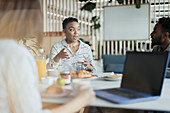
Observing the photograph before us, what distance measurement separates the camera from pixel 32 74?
78 centimetres

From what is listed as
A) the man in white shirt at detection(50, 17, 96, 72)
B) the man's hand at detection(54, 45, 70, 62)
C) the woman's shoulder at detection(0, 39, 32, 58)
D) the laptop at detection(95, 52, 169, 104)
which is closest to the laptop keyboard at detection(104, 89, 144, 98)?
the laptop at detection(95, 52, 169, 104)

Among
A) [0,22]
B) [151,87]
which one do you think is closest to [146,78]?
[151,87]

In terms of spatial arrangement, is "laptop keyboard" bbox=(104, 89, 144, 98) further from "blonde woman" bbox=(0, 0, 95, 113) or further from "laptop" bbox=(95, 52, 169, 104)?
"blonde woman" bbox=(0, 0, 95, 113)

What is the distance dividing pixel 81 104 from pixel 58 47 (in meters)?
1.87

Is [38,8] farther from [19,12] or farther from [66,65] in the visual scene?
[66,65]

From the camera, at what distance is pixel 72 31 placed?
107 inches

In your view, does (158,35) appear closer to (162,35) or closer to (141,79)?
(162,35)

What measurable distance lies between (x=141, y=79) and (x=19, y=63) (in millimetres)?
772

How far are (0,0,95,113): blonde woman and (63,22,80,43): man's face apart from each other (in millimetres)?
1817

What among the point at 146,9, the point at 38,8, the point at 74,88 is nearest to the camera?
the point at 38,8

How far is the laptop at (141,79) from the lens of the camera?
113cm

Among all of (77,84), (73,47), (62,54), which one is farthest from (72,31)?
(77,84)

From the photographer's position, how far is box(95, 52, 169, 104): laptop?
113 centimetres

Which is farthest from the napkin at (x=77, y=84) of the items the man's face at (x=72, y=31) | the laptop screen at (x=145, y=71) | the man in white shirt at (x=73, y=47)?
the man's face at (x=72, y=31)
